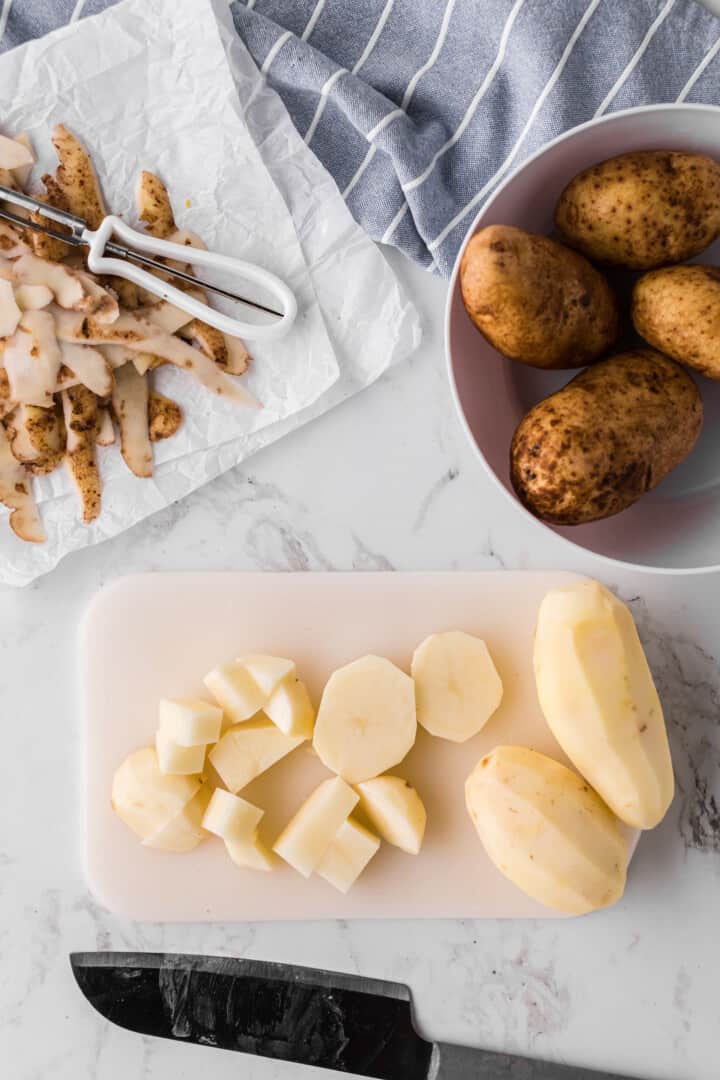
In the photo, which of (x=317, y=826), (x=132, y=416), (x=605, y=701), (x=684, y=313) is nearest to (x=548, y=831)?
(x=605, y=701)

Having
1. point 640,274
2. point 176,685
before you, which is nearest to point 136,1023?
point 176,685

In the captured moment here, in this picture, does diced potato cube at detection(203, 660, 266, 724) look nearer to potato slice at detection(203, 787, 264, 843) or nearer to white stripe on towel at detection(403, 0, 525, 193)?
potato slice at detection(203, 787, 264, 843)

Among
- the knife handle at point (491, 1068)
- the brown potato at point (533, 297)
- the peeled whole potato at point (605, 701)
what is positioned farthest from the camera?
the knife handle at point (491, 1068)

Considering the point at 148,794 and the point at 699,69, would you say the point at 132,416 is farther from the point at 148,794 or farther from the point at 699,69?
the point at 699,69

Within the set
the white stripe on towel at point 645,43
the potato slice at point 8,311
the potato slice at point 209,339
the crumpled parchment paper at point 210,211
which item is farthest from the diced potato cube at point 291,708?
the white stripe on towel at point 645,43

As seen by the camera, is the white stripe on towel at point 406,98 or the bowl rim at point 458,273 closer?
the bowl rim at point 458,273

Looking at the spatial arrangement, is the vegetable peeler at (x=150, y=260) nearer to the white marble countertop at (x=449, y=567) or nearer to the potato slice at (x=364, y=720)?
the white marble countertop at (x=449, y=567)
